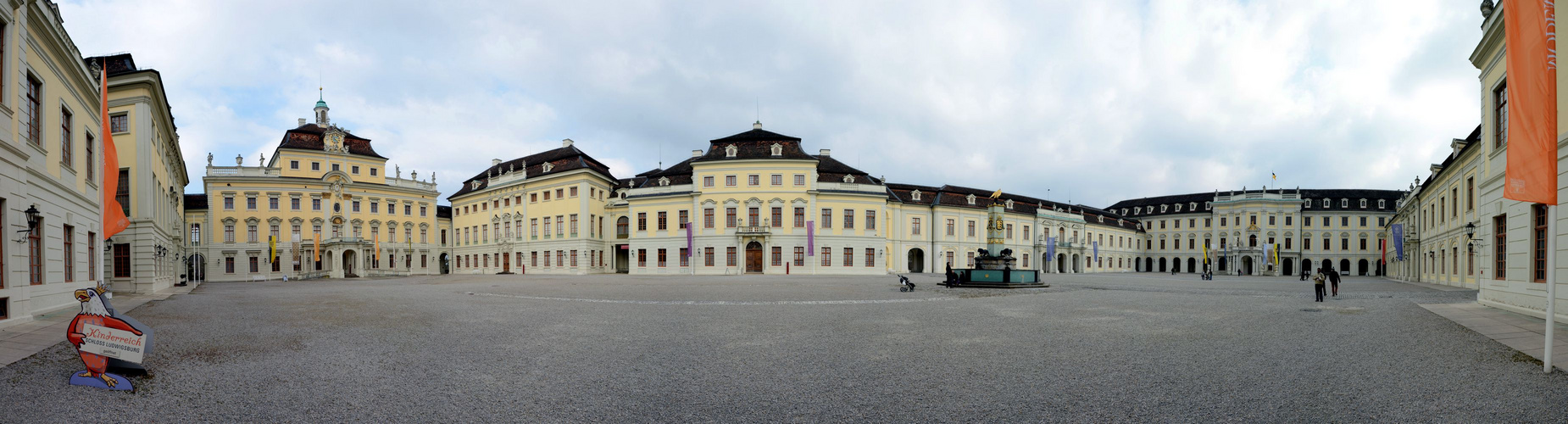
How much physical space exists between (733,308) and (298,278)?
5402cm

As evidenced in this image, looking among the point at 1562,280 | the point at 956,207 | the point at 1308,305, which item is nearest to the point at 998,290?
the point at 1308,305

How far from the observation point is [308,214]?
57500 mm

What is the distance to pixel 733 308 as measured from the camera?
16.8 metres

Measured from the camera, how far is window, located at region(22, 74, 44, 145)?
13.2m

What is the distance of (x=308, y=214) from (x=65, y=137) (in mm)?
47994

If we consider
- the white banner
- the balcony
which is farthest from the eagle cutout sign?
the balcony

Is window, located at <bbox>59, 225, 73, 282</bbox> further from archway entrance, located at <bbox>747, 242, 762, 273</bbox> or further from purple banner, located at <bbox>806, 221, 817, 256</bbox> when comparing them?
archway entrance, located at <bbox>747, 242, 762, 273</bbox>

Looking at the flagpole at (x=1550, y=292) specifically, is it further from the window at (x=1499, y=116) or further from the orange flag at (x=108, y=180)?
the orange flag at (x=108, y=180)

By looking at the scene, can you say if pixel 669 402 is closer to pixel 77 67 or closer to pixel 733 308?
pixel 733 308

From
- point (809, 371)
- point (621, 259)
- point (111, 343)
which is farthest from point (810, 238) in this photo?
point (111, 343)

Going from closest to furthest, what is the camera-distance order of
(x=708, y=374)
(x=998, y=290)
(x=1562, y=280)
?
1. (x=708, y=374)
2. (x=1562, y=280)
3. (x=998, y=290)

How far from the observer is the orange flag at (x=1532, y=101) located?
777 centimetres

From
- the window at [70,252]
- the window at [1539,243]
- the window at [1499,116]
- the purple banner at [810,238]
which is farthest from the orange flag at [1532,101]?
the purple banner at [810,238]

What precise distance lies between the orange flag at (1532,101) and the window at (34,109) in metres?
24.5
